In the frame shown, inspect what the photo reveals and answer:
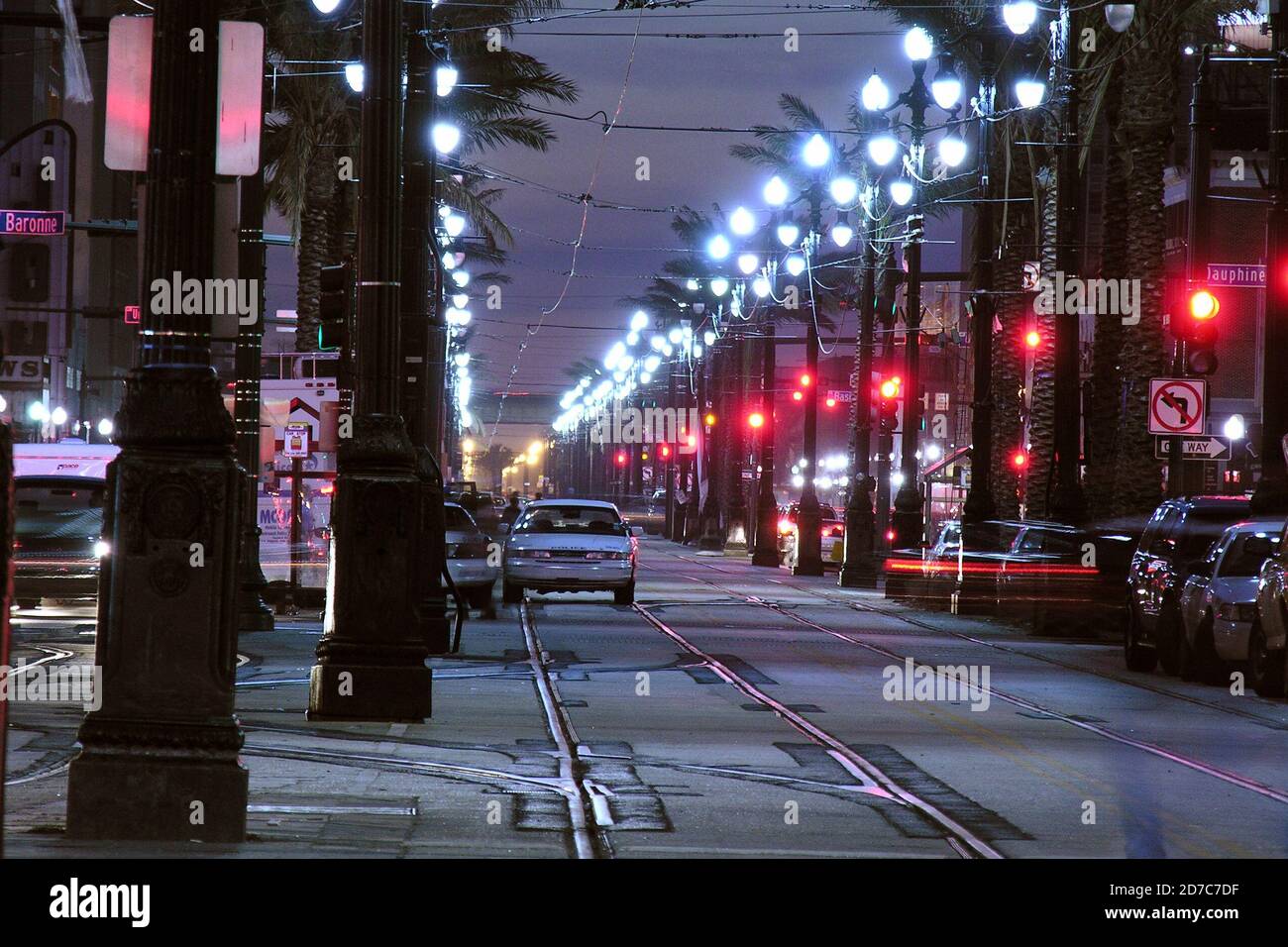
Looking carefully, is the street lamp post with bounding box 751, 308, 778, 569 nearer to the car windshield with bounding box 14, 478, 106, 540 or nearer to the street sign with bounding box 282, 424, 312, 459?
the street sign with bounding box 282, 424, 312, 459

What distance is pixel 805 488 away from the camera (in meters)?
53.9

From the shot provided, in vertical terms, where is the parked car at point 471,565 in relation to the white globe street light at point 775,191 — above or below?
below

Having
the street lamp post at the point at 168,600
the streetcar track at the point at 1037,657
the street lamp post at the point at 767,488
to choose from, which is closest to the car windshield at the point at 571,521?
the streetcar track at the point at 1037,657

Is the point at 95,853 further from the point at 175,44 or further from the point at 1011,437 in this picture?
the point at 1011,437

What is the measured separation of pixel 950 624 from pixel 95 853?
86.0 ft

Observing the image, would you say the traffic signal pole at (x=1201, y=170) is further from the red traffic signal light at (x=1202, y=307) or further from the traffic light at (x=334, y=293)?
the traffic light at (x=334, y=293)

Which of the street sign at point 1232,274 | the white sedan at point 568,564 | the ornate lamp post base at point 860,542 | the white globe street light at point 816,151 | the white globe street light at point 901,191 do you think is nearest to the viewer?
the street sign at point 1232,274

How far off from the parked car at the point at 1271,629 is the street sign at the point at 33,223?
20360 mm

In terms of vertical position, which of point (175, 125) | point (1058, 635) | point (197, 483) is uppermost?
point (175, 125)

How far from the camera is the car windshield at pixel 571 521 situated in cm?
3534

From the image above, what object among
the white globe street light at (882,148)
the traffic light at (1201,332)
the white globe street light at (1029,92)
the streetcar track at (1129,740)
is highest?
the white globe street light at (882,148)
